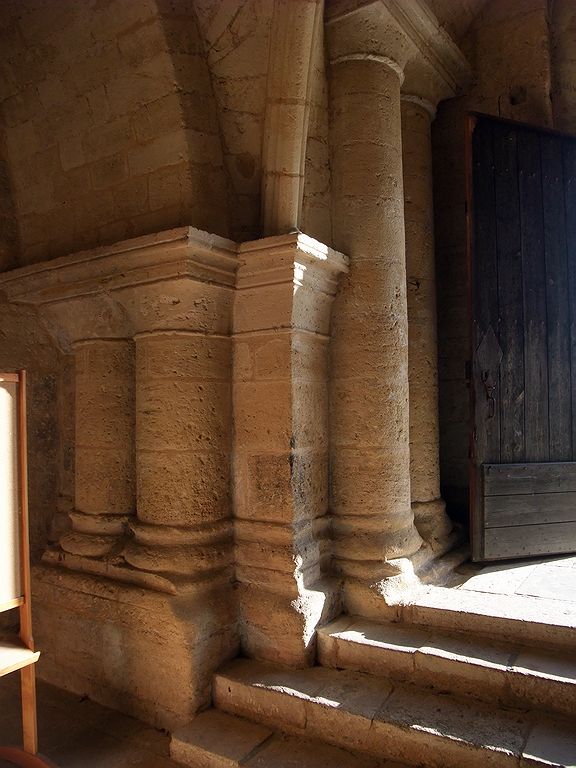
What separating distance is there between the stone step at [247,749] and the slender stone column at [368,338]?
722 millimetres

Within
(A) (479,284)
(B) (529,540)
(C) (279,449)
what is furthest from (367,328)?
(B) (529,540)

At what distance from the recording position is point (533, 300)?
3131 millimetres

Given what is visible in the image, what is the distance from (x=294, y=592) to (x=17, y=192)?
2.43 meters

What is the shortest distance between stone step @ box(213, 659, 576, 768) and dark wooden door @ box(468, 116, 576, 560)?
3.53 feet

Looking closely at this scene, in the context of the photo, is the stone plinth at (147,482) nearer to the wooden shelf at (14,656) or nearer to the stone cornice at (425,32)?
the wooden shelf at (14,656)

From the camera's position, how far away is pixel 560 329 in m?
3.18

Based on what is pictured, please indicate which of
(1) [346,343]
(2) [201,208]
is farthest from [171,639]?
(2) [201,208]

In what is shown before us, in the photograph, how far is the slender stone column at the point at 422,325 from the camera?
3.03 m

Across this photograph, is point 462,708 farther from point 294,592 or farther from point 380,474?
point 380,474

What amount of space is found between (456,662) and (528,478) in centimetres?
128

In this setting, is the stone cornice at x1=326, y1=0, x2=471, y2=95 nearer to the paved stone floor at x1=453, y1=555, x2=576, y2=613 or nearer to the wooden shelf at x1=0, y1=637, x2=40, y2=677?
the paved stone floor at x1=453, y1=555, x2=576, y2=613

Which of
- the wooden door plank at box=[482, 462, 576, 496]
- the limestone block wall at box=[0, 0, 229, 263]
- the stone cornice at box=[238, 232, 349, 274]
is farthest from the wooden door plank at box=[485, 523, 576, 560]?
the limestone block wall at box=[0, 0, 229, 263]

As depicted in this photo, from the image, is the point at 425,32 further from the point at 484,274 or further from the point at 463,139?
the point at 484,274

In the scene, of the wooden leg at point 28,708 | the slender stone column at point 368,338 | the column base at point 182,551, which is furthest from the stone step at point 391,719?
the wooden leg at point 28,708
